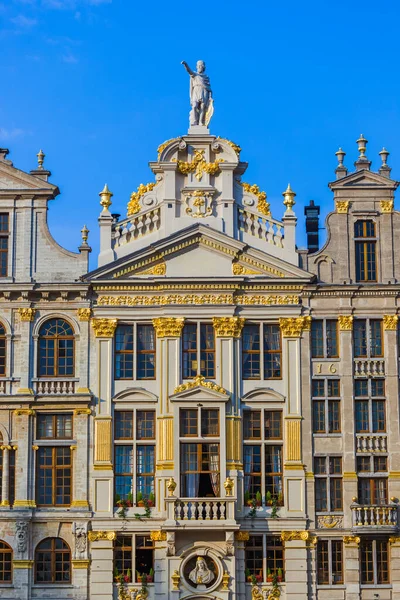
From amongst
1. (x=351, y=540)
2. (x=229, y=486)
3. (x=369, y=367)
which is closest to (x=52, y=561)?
(x=229, y=486)

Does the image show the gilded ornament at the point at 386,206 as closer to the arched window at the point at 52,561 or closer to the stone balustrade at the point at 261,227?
the stone balustrade at the point at 261,227

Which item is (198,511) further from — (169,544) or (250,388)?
(250,388)

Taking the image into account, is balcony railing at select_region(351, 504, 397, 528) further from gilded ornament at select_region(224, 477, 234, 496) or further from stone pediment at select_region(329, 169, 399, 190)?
stone pediment at select_region(329, 169, 399, 190)

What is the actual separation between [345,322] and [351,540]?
7678mm

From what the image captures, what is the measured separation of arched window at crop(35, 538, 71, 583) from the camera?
46.0m

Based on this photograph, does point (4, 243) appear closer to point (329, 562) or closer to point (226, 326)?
point (226, 326)

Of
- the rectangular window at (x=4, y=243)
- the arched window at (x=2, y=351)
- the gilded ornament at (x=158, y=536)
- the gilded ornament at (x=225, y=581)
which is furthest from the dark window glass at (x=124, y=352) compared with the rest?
the gilded ornament at (x=225, y=581)

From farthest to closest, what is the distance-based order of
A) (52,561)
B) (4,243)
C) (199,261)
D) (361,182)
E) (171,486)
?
(361,182) → (4,243) → (199,261) → (52,561) → (171,486)

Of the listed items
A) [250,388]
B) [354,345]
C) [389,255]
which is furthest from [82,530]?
[389,255]

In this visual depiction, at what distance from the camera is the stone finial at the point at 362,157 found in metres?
49.5

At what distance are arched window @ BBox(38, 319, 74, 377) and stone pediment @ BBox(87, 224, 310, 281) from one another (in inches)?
85.6

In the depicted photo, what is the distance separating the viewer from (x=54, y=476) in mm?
46719

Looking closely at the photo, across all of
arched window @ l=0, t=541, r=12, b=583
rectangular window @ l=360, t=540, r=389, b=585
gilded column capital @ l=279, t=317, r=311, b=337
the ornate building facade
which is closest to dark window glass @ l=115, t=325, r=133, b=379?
the ornate building facade

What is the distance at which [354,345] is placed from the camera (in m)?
47.9
